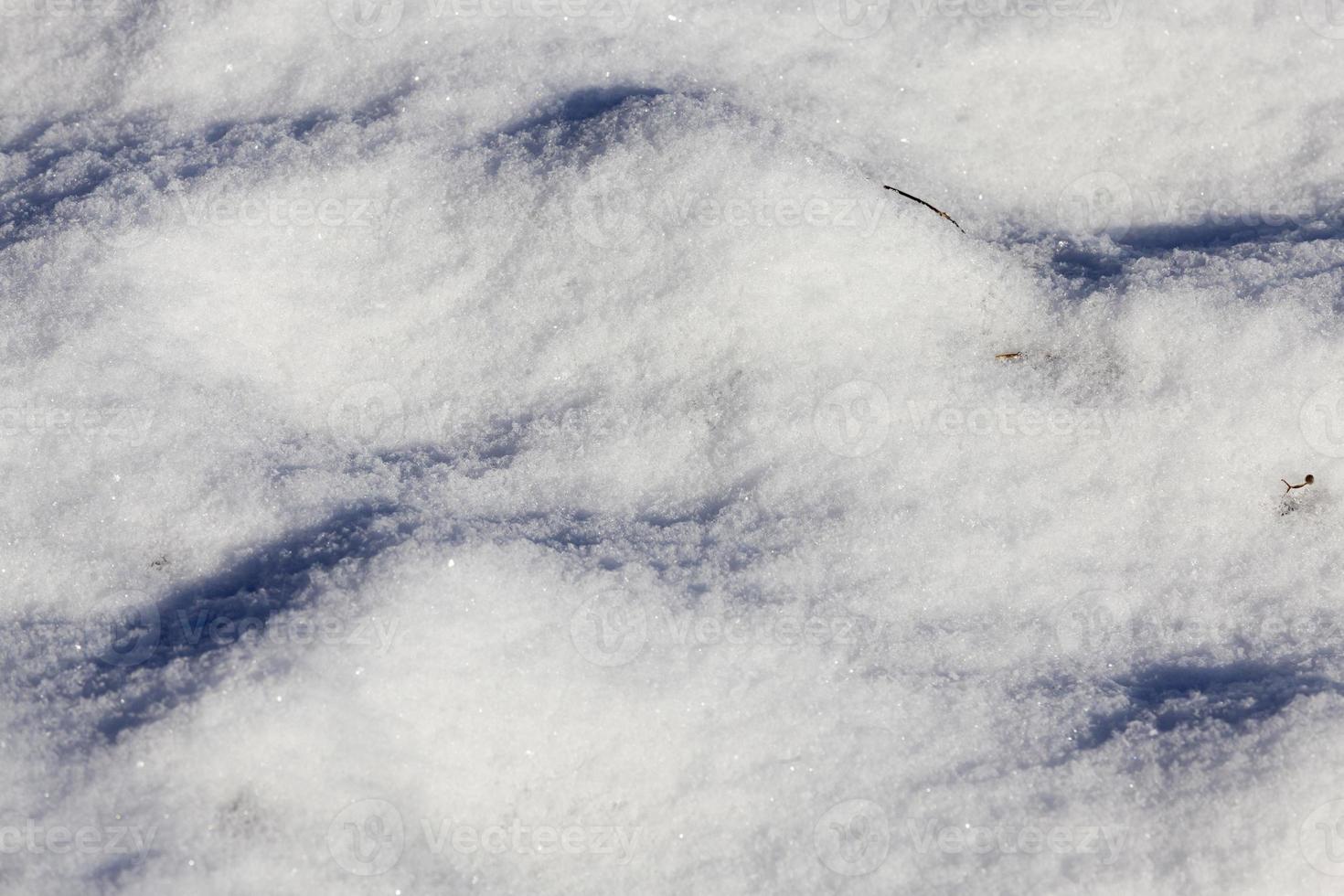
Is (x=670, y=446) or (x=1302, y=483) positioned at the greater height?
(x=670, y=446)

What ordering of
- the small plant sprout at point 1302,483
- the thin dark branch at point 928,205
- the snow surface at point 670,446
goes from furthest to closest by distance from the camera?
the thin dark branch at point 928,205 < the small plant sprout at point 1302,483 < the snow surface at point 670,446

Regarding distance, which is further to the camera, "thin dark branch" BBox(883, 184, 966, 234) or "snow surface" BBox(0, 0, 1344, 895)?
"thin dark branch" BBox(883, 184, 966, 234)

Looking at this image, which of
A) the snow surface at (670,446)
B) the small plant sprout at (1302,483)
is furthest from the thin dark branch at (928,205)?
the small plant sprout at (1302,483)

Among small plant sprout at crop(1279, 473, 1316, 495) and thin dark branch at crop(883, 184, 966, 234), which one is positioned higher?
thin dark branch at crop(883, 184, 966, 234)

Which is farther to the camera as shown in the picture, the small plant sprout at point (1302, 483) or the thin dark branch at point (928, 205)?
the thin dark branch at point (928, 205)

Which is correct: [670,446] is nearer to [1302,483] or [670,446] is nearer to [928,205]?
[928,205]

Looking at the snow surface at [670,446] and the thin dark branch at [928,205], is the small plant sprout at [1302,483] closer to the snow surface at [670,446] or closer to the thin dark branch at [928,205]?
the snow surface at [670,446]

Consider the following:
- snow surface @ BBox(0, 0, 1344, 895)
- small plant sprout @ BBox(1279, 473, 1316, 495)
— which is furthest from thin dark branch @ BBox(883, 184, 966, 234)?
small plant sprout @ BBox(1279, 473, 1316, 495)

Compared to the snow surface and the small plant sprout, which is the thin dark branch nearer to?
the snow surface

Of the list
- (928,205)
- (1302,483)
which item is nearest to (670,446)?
(928,205)

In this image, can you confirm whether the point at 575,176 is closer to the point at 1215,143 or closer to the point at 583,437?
the point at 583,437
